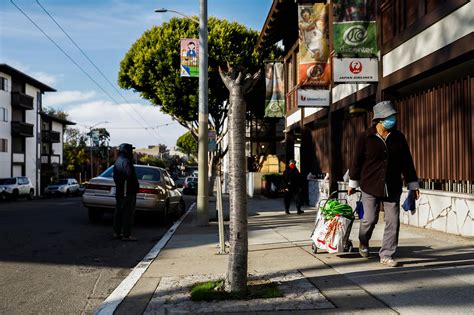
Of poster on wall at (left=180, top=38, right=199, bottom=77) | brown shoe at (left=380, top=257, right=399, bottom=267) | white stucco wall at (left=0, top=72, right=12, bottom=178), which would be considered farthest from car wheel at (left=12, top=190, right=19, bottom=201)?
brown shoe at (left=380, top=257, right=399, bottom=267)

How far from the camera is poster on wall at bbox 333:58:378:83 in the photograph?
11.4 meters

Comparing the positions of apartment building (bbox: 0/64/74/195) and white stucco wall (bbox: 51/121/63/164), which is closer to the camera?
apartment building (bbox: 0/64/74/195)

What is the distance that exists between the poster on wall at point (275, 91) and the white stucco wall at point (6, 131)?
32841 millimetres

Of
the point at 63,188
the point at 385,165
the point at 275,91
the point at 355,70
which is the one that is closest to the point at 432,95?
the point at 355,70

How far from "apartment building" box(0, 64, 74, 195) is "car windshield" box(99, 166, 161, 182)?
36336 millimetres

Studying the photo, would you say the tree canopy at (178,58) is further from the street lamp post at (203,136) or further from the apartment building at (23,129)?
the apartment building at (23,129)

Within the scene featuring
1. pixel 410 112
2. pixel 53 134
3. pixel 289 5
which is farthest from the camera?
pixel 53 134

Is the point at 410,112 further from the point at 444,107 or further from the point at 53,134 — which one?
the point at 53,134

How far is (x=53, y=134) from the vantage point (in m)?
58.6

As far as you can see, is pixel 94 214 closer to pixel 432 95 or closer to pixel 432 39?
pixel 432 95

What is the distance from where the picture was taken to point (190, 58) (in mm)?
13859

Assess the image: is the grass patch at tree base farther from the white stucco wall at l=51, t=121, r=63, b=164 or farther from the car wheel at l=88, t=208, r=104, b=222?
the white stucco wall at l=51, t=121, r=63, b=164

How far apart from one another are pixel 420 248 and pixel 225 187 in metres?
37.2

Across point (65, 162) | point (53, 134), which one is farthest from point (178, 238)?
point (65, 162)
